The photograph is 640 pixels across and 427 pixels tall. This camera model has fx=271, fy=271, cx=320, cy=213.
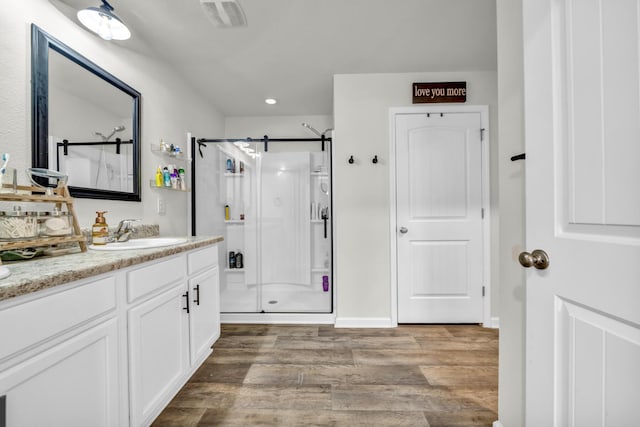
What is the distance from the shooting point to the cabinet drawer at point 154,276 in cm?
113

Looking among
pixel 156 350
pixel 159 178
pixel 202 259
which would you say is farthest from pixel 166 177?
pixel 156 350

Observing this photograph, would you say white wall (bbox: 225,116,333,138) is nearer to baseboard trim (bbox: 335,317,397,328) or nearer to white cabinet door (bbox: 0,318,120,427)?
baseboard trim (bbox: 335,317,397,328)

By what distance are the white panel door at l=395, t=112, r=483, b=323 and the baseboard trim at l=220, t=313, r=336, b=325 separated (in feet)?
2.36

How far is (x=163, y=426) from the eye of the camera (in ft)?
4.39

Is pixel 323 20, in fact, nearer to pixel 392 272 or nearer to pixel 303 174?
pixel 303 174

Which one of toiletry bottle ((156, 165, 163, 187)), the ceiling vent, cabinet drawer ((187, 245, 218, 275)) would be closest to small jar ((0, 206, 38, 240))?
cabinet drawer ((187, 245, 218, 275))

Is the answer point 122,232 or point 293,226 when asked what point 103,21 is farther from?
point 293,226

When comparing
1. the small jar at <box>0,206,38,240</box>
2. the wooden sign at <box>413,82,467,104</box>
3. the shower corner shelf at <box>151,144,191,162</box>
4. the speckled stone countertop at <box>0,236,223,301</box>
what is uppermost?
the wooden sign at <box>413,82,467,104</box>

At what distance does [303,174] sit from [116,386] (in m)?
2.35

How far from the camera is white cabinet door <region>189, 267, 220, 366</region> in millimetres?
1619

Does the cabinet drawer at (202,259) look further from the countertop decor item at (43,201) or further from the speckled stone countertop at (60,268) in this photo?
the countertop decor item at (43,201)

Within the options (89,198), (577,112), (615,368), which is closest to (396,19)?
(577,112)

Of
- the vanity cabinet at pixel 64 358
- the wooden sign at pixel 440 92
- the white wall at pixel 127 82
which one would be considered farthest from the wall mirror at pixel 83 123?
the wooden sign at pixel 440 92

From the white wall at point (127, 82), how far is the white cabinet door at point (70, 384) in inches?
35.4
